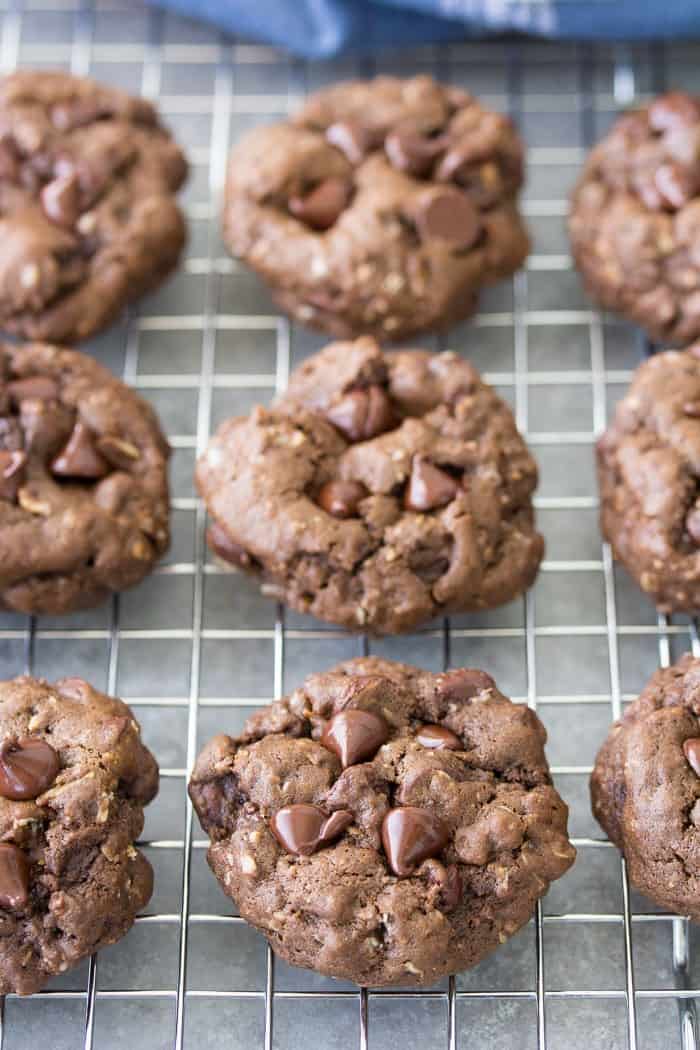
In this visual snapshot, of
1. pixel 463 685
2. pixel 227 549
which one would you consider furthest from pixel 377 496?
A: pixel 463 685

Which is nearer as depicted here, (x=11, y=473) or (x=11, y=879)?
(x=11, y=879)

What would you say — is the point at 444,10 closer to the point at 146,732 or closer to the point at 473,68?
the point at 473,68

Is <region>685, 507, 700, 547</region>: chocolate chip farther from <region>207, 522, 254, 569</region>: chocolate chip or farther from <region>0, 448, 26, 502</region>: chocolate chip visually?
<region>0, 448, 26, 502</region>: chocolate chip

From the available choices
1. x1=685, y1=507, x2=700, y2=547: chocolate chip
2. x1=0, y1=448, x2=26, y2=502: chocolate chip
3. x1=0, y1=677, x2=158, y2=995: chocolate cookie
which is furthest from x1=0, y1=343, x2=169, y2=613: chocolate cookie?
x1=685, y1=507, x2=700, y2=547: chocolate chip

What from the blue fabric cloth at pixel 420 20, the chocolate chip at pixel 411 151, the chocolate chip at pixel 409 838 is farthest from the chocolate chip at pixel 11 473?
the blue fabric cloth at pixel 420 20

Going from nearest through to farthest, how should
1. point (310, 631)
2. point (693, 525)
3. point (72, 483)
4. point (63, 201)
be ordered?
point (693, 525) < point (72, 483) < point (310, 631) < point (63, 201)

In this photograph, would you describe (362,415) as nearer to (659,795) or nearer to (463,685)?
(463,685)
